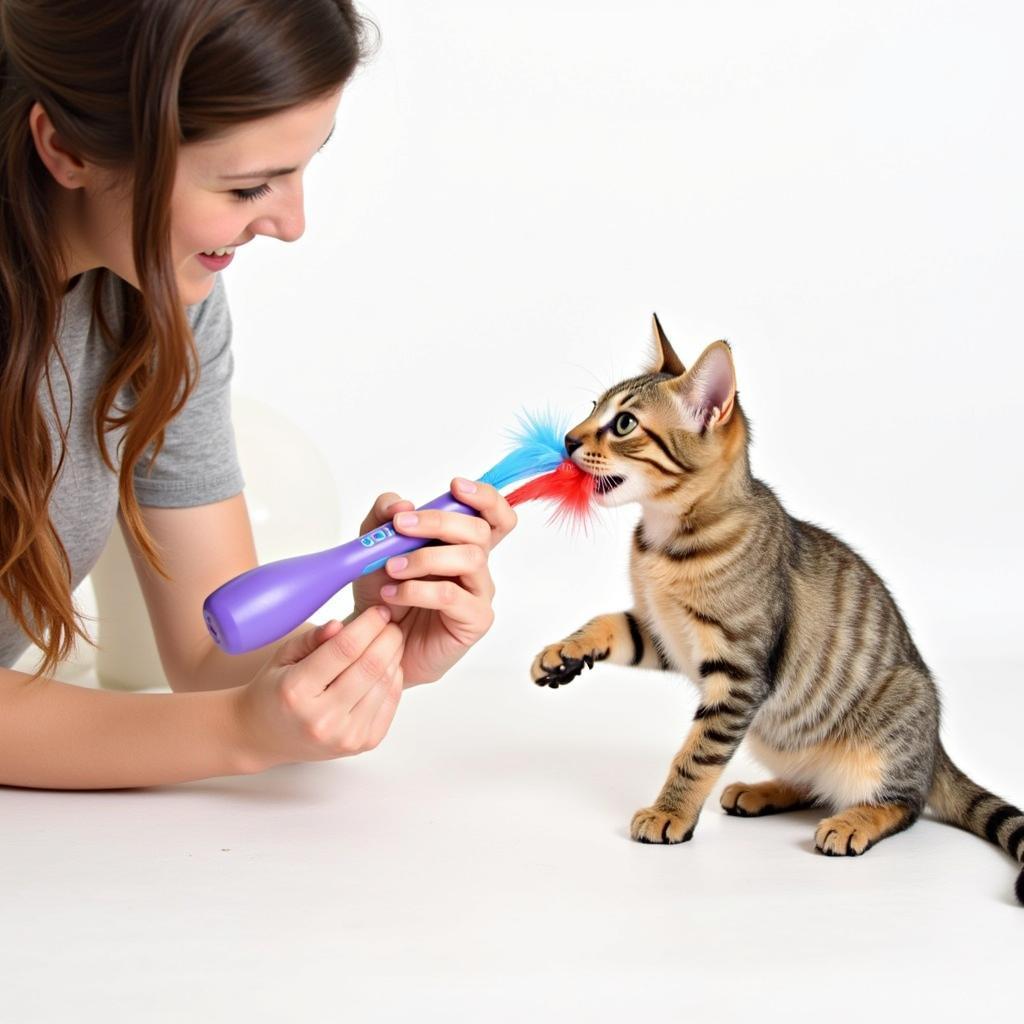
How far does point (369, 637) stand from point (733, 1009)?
55 cm

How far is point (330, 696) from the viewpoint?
148 cm

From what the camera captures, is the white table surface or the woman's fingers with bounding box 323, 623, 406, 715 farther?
the woman's fingers with bounding box 323, 623, 406, 715

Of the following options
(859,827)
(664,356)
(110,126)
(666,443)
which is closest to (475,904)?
(859,827)

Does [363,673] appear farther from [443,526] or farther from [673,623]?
[673,623]

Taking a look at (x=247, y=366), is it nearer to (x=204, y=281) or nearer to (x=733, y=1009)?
(x=204, y=281)

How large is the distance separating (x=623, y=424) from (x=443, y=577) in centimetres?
31

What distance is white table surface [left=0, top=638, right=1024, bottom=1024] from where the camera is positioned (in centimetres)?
118

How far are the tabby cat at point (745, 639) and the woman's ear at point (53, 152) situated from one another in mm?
637

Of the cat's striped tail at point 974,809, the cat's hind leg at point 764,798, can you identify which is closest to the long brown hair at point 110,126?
the cat's hind leg at point 764,798

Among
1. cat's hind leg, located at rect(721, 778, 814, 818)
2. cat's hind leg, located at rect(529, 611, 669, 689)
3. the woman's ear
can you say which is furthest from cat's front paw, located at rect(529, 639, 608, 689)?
the woman's ear

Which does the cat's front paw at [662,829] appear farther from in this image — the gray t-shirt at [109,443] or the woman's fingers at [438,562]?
the gray t-shirt at [109,443]

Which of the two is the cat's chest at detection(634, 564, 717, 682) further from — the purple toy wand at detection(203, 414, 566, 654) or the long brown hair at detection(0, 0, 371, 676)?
the long brown hair at detection(0, 0, 371, 676)

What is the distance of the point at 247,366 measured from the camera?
2.96 meters

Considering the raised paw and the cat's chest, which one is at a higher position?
the cat's chest
